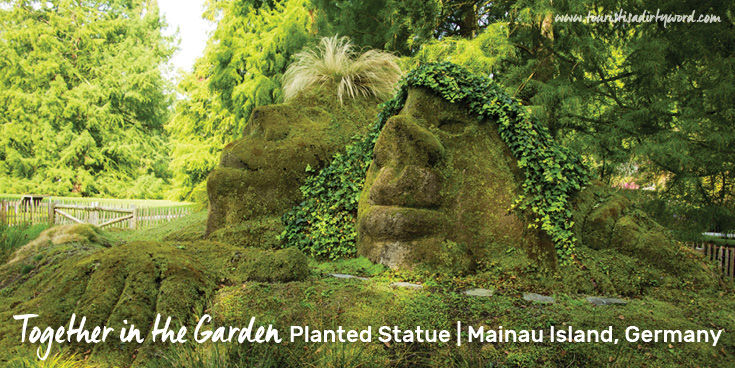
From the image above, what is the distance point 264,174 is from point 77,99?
2277 cm

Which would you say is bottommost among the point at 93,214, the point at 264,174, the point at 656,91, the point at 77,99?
the point at 93,214

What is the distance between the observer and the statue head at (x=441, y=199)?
185 inches

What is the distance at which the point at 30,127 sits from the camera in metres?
23.1

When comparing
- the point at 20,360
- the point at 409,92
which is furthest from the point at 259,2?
the point at 20,360

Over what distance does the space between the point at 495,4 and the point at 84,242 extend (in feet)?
28.4

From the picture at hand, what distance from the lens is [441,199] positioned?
16.2 feet

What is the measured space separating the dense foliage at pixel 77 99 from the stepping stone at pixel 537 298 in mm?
25408

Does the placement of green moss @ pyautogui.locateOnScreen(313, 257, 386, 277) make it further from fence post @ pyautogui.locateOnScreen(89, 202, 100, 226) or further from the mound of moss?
fence post @ pyautogui.locateOnScreen(89, 202, 100, 226)

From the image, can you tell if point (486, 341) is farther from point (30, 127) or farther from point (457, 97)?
point (30, 127)

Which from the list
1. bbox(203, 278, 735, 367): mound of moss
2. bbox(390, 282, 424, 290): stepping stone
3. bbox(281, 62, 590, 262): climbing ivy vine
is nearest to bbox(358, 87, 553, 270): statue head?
bbox(281, 62, 590, 262): climbing ivy vine

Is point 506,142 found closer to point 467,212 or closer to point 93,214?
point 467,212

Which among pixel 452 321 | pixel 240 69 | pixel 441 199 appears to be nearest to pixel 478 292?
pixel 452 321

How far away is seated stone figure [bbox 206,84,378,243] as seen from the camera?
6168 mm

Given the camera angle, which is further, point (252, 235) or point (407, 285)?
point (252, 235)
